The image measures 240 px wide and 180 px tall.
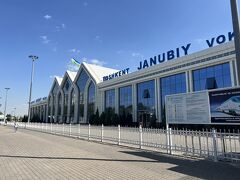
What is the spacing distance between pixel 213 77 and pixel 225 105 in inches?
690

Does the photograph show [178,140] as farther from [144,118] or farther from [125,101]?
[125,101]

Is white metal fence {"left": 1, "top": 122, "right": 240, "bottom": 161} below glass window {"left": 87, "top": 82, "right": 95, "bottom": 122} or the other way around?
below

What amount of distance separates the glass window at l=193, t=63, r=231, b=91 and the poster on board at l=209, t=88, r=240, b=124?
15106 millimetres

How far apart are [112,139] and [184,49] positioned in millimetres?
22037

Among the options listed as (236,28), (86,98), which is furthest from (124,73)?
(236,28)

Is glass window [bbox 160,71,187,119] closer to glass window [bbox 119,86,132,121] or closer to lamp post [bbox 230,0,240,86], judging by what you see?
glass window [bbox 119,86,132,121]

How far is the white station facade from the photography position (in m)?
29.2

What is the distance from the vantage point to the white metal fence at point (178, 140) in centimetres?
881

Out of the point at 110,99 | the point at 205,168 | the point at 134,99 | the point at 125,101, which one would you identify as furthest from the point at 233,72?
the point at 110,99

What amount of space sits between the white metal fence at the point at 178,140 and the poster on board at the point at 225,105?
1234 mm

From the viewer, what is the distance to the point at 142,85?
137 ft

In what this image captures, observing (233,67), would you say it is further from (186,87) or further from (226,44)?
(186,87)

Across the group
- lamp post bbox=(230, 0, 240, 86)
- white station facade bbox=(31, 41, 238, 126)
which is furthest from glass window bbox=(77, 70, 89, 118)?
lamp post bbox=(230, 0, 240, 86)

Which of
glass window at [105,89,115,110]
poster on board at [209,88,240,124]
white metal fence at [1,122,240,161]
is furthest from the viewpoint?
glass window at [105,89,115,110]
